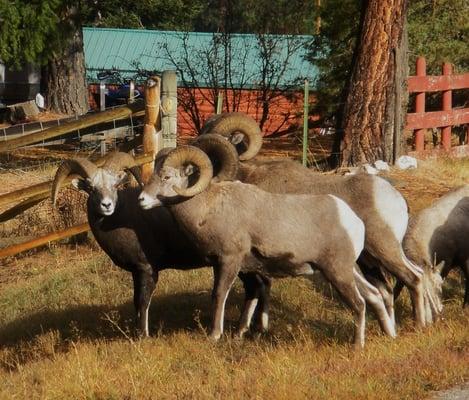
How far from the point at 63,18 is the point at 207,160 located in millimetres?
20739

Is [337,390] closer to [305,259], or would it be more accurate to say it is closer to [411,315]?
[305,259]

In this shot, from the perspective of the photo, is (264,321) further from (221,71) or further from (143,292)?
(221,71)

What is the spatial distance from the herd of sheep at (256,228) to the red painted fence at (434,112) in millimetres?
9109

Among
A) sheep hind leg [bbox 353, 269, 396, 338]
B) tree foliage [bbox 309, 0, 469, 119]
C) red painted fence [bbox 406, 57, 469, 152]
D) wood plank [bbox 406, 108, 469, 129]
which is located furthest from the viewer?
tree foliage [bbox 309, 0, 469, 119]

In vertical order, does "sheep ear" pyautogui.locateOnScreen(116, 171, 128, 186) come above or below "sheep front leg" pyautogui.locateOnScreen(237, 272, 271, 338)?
above

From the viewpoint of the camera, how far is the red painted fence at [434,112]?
1986 cm

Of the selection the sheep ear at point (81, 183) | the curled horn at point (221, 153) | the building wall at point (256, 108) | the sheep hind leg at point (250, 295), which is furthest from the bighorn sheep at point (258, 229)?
the building wall at point (256, 108)

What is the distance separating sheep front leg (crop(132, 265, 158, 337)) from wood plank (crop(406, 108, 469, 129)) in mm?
10457

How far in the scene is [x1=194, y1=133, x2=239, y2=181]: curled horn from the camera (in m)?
9.50

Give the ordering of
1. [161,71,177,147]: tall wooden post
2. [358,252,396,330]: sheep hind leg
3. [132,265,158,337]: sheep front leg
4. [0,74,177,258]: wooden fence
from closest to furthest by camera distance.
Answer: [358,252,396,330]: sheep hind leg < [132,265,158,337]: sheep front leg < [0,74,177,258]: wooden fence < [161,71,177,147]: tall wooden post

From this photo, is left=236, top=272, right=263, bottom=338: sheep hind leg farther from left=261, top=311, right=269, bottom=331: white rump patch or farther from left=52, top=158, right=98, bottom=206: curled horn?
left=52, top=158, right=98, bottom=206: curled horn

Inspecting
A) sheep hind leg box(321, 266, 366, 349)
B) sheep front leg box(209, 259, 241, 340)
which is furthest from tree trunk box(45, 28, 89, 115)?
sheep hind leg box(321, 266, 366, 349)

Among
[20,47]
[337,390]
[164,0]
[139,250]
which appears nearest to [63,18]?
[20,47]

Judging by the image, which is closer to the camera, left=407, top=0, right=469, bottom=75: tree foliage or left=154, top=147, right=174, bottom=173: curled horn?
left=154, top=147, right=174, bottom=173: curled horn
